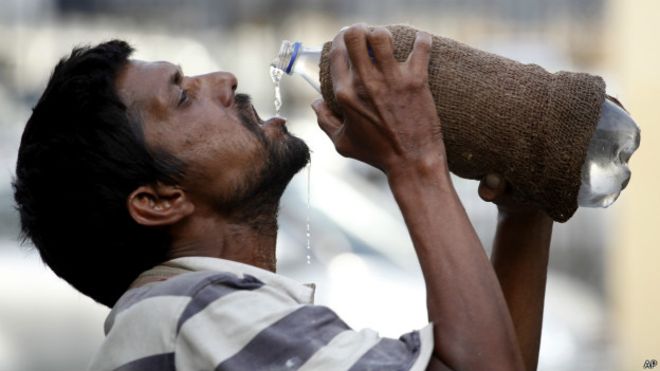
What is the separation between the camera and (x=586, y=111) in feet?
6.91

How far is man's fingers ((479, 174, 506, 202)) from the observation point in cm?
217

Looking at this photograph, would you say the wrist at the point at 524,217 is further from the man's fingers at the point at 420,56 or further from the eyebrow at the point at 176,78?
the eyebrow at the point at 176,78

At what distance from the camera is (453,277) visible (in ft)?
6.50

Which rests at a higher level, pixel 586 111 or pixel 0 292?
pixel 586 111

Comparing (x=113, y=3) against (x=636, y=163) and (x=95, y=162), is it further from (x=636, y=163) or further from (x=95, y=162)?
(x=95, y=162)

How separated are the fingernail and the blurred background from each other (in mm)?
3760

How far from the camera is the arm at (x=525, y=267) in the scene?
240cm

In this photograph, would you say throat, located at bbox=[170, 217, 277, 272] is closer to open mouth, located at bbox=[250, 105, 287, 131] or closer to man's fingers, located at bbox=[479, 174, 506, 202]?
open mouth, located at bbox=[250, 105, 287, 131]

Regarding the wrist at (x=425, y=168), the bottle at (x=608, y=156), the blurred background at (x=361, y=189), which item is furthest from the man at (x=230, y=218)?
the blurred background at (x=361, y=189)

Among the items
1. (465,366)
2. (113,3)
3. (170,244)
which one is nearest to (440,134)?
(465,366)

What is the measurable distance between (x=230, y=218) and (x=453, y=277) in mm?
468

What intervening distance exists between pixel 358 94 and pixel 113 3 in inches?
322

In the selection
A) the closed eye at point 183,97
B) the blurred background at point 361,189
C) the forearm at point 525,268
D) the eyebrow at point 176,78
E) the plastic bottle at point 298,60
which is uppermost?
the plastic bottle at point 298,60

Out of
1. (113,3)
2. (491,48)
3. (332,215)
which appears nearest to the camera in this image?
(332,215)
